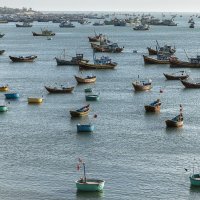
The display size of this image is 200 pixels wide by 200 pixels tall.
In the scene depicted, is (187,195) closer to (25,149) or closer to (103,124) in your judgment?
(25,149)

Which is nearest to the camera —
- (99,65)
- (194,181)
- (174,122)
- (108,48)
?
(194,181)

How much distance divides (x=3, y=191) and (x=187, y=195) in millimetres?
15067

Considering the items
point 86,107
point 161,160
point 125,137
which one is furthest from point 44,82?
point 161,160

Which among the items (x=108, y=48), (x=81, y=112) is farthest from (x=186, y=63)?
(x=81, y=112)

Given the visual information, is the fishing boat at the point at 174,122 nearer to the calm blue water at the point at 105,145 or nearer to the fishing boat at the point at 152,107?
the calm blue water at the point at 105,145

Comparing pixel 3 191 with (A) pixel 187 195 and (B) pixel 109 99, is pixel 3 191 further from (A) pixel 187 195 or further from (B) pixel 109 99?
(B) pixel 109 99

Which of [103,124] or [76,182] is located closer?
[76,182]

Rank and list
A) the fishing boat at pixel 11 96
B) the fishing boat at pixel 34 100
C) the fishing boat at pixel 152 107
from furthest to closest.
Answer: the fishing boat at pixel 11 96 → the fishing boat at pixel 34 100 → the fishing boat at pixel 152 107

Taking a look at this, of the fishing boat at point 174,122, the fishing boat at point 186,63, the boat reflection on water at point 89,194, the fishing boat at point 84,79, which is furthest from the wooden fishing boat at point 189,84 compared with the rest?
the boat reflection on water at point 89,194

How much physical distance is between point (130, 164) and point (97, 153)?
18.1 feet

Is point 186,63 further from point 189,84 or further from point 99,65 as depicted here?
point 189,84

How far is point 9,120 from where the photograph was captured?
291 feet

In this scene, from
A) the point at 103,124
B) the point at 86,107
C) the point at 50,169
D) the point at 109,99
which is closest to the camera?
the point at 50,169

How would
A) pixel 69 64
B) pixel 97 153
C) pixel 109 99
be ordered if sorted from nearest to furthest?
pixel 97 153 < pixel 109 99 < pixel 69 64
